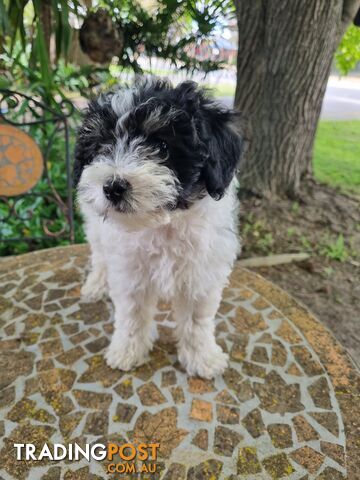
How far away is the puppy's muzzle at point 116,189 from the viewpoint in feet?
4.87

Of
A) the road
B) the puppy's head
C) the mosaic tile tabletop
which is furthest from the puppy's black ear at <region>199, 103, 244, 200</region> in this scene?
the road

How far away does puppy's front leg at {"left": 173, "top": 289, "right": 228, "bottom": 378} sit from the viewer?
89.9 inches

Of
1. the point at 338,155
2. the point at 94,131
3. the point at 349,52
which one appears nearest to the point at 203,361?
the point at 94,131

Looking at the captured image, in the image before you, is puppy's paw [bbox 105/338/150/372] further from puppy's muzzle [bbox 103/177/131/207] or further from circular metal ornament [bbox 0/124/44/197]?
circular metal ornament [bbox 0/124/44/197]

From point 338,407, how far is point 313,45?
3335mm

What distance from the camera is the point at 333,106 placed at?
4.74 m

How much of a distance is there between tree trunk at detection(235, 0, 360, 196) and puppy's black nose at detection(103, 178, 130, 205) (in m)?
3.10

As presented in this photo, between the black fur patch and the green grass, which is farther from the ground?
the black fur patch

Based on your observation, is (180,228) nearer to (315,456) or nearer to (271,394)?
(271,394)

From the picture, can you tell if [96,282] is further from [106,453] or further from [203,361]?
[106,453]

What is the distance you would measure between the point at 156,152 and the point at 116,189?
0.79ft

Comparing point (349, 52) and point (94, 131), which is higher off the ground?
point (349, 52)

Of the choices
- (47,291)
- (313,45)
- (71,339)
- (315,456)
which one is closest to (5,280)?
(47,291)

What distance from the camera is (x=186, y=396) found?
7.31 feet
